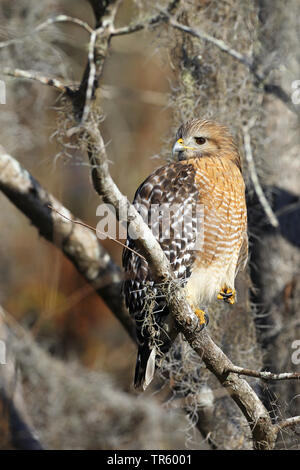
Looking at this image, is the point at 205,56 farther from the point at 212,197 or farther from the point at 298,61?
the point at 212,197

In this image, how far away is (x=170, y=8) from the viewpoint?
3916 millimetres

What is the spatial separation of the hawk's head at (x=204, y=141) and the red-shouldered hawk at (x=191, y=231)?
13mm

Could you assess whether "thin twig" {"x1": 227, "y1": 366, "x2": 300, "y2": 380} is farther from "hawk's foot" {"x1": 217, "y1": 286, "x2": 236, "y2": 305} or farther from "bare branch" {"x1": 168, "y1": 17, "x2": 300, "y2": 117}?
"bare branch" {"x1": 168, "y1": 17, "x2": 300, "y2": 117}

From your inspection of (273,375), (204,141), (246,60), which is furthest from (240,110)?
(273,375)

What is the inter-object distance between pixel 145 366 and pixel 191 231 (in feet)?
2.38

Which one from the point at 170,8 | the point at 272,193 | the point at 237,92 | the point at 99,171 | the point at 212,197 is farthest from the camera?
the point at 272,193

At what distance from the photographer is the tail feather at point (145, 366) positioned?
323cm

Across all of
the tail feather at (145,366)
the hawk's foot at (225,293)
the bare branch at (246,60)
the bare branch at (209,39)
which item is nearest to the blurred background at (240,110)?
the bare branch at (246,60)

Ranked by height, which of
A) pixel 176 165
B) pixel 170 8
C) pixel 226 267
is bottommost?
pixel 226 267

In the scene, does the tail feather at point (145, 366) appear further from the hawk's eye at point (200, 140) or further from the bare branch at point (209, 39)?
the bare branch at point (209, 39)

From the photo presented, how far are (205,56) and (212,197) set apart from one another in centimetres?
118

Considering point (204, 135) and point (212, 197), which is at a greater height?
point (204, 135)

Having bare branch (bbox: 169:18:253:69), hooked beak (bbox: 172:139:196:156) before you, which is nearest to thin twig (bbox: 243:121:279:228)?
bare branch (bbox: 169:18:253:69)
